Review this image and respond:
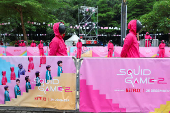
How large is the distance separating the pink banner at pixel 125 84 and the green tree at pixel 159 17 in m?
19.8

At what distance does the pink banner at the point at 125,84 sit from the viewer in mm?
3889

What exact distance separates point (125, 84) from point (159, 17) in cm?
2140

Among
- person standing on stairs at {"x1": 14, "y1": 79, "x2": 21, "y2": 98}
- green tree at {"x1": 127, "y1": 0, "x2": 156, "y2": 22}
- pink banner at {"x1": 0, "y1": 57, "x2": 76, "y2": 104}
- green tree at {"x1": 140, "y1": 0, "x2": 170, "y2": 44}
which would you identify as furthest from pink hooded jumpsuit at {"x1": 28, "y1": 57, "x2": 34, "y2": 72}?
green tree at {"x1": 127, "y1": 0, "x2": 156, "y2": 22}

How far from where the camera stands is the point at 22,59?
4.11 meters

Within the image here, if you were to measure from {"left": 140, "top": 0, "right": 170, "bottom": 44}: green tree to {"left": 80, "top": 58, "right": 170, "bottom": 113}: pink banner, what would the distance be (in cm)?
1980

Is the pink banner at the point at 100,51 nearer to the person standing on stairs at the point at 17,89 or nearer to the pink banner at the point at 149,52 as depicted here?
the pink banner at the point at 149,52

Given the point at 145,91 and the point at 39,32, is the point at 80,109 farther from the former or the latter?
the point at 39,32

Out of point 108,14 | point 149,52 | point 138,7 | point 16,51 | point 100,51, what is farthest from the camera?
point 108,14

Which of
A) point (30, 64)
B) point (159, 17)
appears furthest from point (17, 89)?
point (159, 17)

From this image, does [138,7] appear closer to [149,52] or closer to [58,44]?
[149,52]

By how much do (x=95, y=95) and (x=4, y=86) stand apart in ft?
7.25

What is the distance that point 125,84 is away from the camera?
3.95m

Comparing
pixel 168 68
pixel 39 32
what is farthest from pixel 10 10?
pixel 168 68

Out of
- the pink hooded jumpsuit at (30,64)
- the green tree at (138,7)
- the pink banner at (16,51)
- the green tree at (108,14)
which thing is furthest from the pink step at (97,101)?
the green tree at (108,14)
